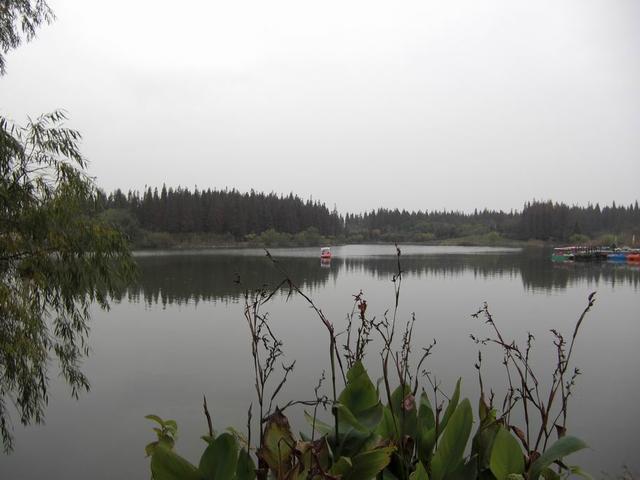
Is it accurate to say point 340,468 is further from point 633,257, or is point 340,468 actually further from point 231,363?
point 633,257

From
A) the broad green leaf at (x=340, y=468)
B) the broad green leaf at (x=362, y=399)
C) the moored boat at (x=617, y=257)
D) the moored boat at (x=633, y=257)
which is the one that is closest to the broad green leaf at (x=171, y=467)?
the broad green leaf at (x=340, y=468)

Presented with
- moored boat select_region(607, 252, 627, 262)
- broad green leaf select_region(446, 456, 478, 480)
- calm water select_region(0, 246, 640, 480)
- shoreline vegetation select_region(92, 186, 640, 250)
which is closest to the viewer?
broad green leaf select_region(446, 456, 478, 480)

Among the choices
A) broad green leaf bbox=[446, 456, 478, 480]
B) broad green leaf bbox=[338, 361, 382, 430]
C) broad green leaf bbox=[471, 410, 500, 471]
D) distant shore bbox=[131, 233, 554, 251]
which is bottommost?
distant shore bbox=[131, 233, 554, 251]

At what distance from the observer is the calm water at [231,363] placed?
256 inches

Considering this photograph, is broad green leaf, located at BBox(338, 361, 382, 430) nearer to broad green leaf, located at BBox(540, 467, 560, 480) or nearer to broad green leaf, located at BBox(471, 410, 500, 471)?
broad green leaf, located at BBox(471, 410, 500, 471)

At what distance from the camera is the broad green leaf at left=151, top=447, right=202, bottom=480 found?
3.29ft

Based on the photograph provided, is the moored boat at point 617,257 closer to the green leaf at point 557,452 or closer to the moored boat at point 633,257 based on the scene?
the moored boat at point 633,257

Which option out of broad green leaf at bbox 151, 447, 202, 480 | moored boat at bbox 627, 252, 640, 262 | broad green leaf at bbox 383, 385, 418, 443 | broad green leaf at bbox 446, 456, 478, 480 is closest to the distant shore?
moored boat at bbox 627, 252, 640, 262

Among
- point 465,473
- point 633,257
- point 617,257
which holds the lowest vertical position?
point 617,257

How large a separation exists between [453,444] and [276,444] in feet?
1.63

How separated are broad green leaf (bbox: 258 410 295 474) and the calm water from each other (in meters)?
0.39

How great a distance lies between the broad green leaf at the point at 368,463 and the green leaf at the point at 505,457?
29 cm

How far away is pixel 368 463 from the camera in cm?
113

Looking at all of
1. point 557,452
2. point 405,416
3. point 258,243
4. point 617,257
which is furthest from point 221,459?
point 258,243
